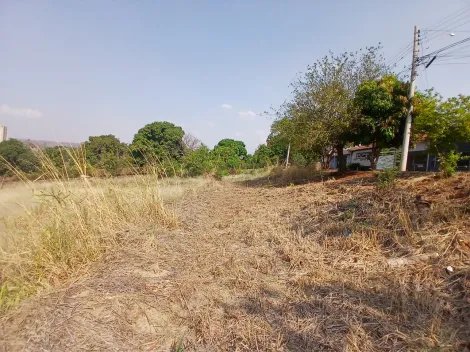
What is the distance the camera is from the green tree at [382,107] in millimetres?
8414

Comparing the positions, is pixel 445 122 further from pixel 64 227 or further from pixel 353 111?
pixel 64 227

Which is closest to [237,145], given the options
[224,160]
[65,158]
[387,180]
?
[224,160]

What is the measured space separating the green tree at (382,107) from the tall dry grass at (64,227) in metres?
7.53

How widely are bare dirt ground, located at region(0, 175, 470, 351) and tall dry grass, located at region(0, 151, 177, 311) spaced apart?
21cm

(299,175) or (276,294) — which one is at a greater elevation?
(299,175)

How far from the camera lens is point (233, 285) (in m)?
2.37

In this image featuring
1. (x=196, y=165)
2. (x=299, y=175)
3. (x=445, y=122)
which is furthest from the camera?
(x=196, y=165)

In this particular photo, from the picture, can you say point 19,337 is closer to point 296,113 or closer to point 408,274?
point 408,274

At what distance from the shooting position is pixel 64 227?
270cm

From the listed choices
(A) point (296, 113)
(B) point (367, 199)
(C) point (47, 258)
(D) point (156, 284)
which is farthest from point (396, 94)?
(C) point (47, 258)

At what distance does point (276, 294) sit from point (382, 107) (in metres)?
8.16

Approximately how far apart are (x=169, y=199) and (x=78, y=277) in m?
3.66

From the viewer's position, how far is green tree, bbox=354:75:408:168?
8.41m

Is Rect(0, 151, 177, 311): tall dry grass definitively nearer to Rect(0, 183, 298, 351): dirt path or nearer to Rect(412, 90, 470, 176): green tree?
Rect(0, 183, 298, 351): dirt path
